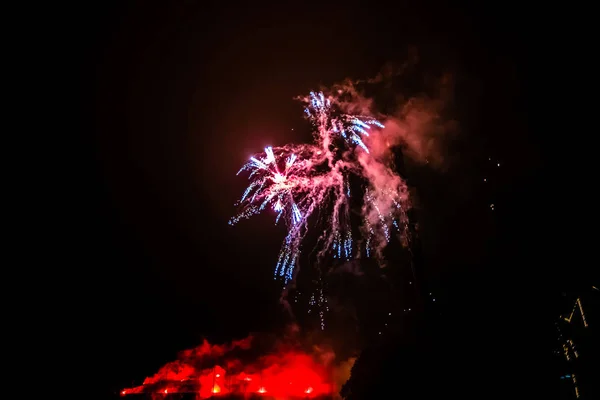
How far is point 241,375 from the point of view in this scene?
3300cm

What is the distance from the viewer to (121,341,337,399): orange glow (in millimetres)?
29984

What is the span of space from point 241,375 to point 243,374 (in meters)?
0.18

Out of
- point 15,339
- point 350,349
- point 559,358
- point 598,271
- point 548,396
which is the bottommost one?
point 548,396

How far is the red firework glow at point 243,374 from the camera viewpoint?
2986 centimetres

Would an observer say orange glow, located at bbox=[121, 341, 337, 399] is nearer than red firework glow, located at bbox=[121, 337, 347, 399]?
No

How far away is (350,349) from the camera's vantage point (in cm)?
3077

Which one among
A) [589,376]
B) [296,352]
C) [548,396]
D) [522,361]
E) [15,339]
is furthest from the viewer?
[296,352]

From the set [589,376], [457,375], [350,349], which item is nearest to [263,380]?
[350,349]

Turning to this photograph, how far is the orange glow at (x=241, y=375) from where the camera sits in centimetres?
2998

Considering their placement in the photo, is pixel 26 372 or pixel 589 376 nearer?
pixel 589 376

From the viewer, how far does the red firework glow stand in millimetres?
29859

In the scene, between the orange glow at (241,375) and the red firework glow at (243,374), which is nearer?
the red firework glow at (243,374)

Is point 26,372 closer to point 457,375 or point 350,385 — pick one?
point 350,385

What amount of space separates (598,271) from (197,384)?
102ft
